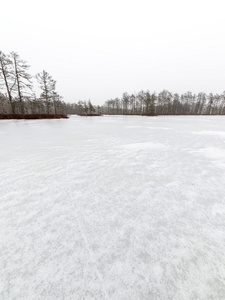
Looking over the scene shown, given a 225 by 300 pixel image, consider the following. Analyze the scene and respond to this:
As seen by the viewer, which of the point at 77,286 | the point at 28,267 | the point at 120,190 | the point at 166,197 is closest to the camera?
the point at 77,286

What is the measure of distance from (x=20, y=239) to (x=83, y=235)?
2.15ft

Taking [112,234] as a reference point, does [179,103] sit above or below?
above

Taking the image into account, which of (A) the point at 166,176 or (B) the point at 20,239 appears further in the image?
(A) the point at 166,176

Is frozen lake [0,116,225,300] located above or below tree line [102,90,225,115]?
below

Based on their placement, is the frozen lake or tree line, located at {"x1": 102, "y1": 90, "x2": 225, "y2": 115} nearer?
the frozen lake

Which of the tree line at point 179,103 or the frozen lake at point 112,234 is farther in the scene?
the tree line at point 179,103

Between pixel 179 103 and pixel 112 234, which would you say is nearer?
pixel 112 234

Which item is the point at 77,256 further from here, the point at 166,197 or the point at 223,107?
the point at 223,107

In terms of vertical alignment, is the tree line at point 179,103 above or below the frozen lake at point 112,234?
above

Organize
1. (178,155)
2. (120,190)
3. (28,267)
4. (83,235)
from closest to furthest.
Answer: (28,267) < (83,235) < (120,190) < (178,155)

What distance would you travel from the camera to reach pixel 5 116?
58.5ft

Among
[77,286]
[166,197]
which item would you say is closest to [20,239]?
[77,286]

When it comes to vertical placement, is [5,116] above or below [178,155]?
above

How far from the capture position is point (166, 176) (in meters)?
2.72
